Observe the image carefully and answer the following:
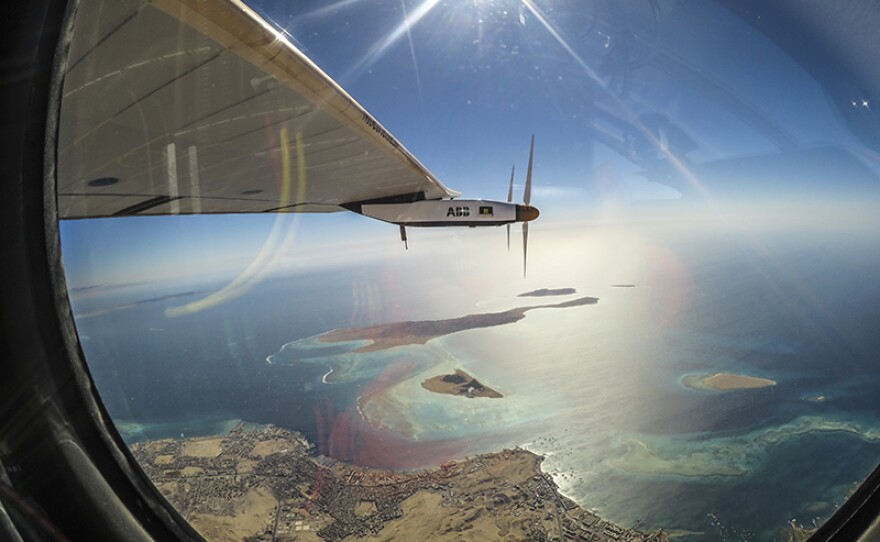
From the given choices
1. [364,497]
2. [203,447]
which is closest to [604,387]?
[364,497]

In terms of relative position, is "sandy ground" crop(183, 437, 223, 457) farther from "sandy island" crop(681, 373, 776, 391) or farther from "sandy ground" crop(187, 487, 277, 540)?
"sandy island" crop(681, 373, 776, 391)

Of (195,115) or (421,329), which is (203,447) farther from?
(421,329)

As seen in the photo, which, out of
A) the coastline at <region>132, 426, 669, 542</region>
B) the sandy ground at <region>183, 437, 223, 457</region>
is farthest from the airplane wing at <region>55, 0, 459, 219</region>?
the sandy ground at <region>183, 437, 223, 457</region>

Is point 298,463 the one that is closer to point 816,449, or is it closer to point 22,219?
point 22,219

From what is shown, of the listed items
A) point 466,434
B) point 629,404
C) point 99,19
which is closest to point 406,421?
point 466,434

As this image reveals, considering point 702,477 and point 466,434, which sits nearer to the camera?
point 702,477

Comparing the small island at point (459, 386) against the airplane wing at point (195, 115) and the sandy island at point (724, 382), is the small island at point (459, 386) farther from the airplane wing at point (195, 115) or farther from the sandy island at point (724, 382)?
the airplane wing at point (195, 115)

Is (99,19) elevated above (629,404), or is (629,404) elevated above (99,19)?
(99,19)
